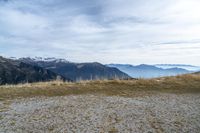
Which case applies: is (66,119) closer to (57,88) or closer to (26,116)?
(26,116)

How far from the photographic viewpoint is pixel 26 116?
687 inches

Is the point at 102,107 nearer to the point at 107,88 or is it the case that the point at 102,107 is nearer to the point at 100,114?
the point at 100,114

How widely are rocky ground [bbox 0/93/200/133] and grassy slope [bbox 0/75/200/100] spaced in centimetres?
233

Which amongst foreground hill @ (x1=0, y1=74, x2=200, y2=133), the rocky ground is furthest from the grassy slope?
the rocky ground

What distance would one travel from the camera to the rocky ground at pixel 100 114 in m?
15.1

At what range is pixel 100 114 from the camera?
59.0 feet

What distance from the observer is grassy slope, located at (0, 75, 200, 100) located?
85.2 ft

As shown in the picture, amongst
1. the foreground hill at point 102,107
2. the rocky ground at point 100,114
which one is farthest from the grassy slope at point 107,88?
the rocky ground at point 100,114

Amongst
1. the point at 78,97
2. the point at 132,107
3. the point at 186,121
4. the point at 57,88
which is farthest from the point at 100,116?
the point at 57,88

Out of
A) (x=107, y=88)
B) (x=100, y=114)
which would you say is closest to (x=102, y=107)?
(x=100, y=114)

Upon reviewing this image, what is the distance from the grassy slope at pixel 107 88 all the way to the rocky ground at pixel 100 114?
7.64 feet

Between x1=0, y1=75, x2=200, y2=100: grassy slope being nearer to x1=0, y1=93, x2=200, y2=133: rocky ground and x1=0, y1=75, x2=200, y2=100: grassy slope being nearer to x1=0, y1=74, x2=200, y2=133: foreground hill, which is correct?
x1=0, y1=74, x2=200, y2=133: foreground hill

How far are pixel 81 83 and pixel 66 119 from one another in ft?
47.7

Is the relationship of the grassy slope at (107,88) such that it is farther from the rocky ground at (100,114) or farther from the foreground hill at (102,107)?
the rocky ground at (100,114)
